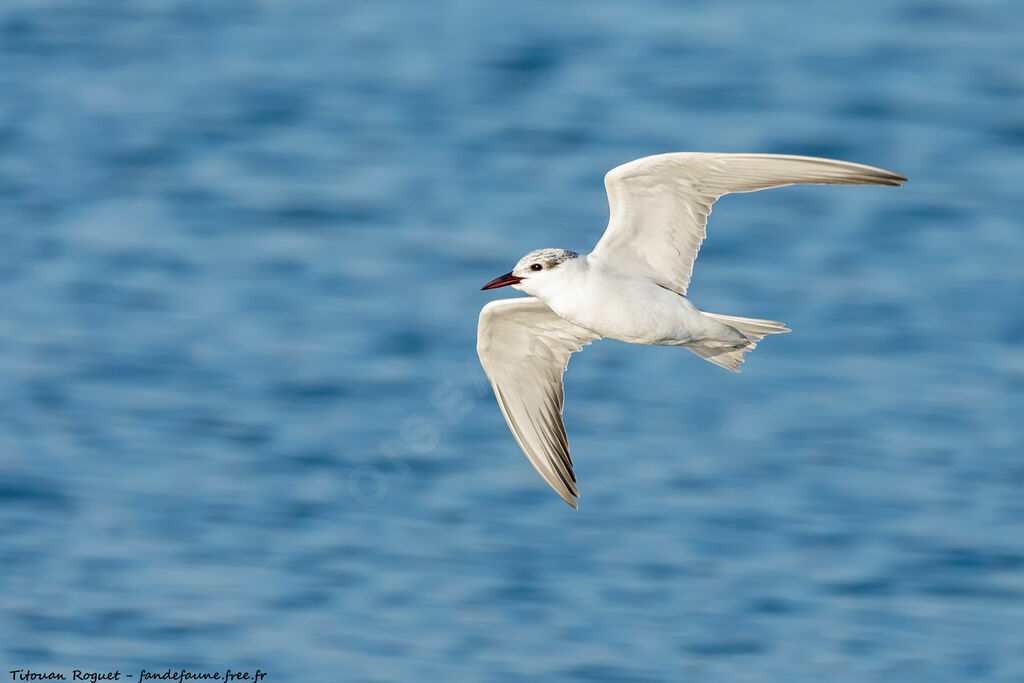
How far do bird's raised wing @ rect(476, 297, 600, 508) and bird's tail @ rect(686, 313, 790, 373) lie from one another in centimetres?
113

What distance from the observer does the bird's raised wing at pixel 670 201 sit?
29.7 ft

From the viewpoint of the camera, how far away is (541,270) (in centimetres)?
910

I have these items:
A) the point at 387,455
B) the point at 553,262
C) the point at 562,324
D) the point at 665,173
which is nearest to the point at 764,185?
the point at 665,173

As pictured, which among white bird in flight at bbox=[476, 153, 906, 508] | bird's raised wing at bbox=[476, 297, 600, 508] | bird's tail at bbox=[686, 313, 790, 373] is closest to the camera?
white bird in flight at bbox=[476, 153, 906, 508]

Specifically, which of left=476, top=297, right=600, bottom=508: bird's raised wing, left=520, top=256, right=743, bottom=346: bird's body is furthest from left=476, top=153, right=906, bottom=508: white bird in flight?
left=476, top=297, right=600, bottom=508: bird's raised wing

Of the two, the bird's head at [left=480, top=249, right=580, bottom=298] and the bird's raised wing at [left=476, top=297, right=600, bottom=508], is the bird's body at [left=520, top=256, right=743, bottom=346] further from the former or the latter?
the bird's raised wing at [left=476, top=297, right=600, bottom=508]

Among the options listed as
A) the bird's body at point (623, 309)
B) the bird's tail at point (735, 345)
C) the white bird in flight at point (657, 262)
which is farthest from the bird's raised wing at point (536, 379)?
the bird's body at point (623, 309)

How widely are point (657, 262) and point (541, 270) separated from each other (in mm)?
783

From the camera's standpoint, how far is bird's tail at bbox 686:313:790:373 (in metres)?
9.24

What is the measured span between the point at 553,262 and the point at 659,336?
0.70 m

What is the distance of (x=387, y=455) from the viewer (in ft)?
58.9

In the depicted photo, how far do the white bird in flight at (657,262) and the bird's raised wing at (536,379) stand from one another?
0.22 metres

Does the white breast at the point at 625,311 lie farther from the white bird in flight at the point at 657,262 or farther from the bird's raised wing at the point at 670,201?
the bird's raised wing at the point at 670,201

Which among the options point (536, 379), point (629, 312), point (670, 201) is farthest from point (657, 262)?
point (536, 379)
